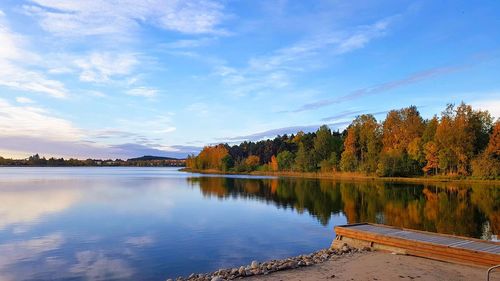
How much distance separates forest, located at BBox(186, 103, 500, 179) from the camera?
66562 mm

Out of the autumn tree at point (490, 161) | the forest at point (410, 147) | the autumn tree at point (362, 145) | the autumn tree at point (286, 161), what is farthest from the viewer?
the autumn tree at point (286, 161)

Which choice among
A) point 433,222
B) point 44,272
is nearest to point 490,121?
point 433,222

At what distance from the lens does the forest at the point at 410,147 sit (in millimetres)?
66562

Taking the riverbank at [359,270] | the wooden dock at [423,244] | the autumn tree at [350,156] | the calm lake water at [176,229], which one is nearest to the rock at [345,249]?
the wooden dock at [423,244]

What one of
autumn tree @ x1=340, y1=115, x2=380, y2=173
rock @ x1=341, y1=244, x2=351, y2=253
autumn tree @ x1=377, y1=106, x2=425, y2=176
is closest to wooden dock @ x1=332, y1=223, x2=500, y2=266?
rock @ x1=341, y1=244, x2=351, y2=253

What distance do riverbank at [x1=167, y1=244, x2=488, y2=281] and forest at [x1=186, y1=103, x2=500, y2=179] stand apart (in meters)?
56.5

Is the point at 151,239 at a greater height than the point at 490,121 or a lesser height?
lesser

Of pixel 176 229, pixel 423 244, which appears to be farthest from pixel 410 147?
pixel 423 244

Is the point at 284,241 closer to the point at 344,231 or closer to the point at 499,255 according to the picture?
the point at 344,231

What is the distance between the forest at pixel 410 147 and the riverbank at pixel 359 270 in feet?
185

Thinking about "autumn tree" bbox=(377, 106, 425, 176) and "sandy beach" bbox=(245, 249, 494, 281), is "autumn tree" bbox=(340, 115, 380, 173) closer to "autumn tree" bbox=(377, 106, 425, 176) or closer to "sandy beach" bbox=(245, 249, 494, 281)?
"autumn tree" bbox=(377, 106, 425, 176)

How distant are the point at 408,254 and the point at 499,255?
284 centimetres

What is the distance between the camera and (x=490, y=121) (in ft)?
238

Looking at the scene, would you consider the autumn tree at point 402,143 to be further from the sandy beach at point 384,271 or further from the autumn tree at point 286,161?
the sandy beach at point 384,271
